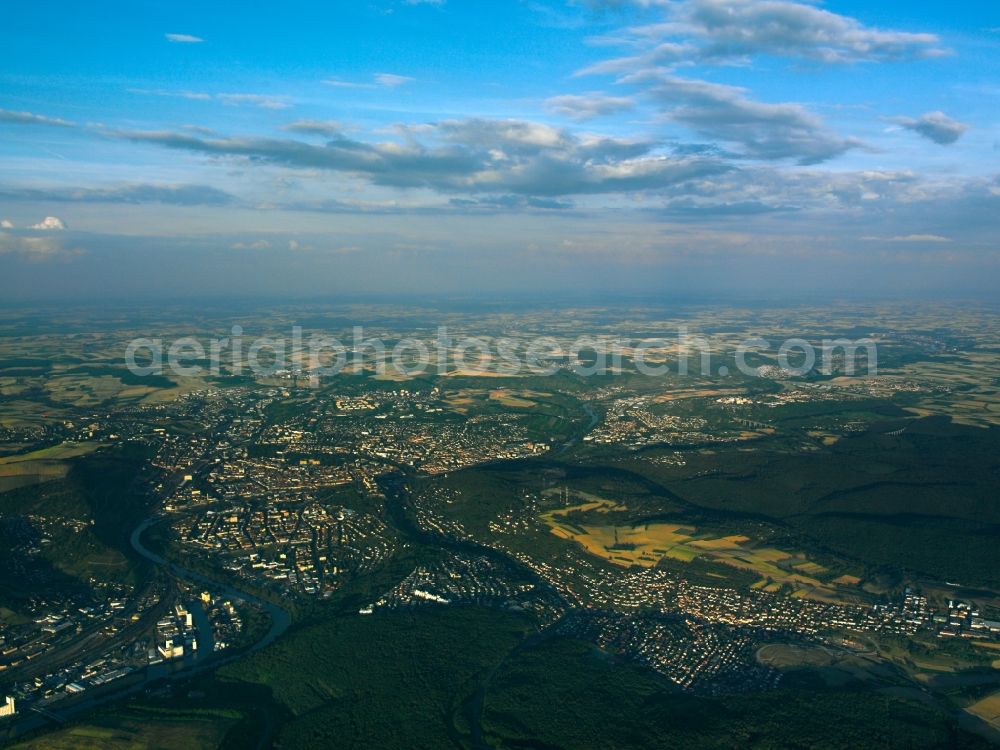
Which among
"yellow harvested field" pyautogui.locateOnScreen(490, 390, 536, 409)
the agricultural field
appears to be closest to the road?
the agricultural field

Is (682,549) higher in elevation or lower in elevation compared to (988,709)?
higher

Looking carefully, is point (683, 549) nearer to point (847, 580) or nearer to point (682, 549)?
point (682, 549)

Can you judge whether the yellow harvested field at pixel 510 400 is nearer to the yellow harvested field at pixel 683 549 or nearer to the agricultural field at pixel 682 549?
the agricultural field at pixel 682 549

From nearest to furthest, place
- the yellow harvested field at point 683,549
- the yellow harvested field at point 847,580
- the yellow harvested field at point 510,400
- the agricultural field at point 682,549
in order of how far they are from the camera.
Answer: the yellow harvested field at point 847,580
the yellow harvested field at point 683,549
the agricultural field at point 682,549
the yellow harvested field at point 510,400

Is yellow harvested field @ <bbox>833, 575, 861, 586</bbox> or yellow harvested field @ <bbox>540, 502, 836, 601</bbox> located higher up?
yellow harvested field @ <bbox>540, 502, 836, 601</bbox>

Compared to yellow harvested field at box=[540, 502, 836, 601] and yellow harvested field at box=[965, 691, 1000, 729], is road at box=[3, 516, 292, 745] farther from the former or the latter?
yellow harvested field at box=[965, 691, 1000, 729]

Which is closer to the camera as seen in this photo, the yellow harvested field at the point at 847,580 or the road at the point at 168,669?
the road at the point at 168,669

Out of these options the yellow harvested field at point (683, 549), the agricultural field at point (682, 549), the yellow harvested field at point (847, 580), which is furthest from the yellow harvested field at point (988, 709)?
the yellow harvested field at point (847, 580)

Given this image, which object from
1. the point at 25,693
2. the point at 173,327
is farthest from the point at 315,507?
the point at 173,327

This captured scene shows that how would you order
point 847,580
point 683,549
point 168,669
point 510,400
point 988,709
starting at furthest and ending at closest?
point 510,400, point 683,549, point 847,580, point 168,669, point 988,709

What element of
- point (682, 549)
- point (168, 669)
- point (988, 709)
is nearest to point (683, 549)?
point (682, 549)

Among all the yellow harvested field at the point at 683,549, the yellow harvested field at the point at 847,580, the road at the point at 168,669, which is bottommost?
the road at the point at 168,669

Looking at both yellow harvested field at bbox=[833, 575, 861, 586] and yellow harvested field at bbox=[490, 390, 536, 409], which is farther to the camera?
yellow harvested field at bbox=[490, 390, 536, 409]
